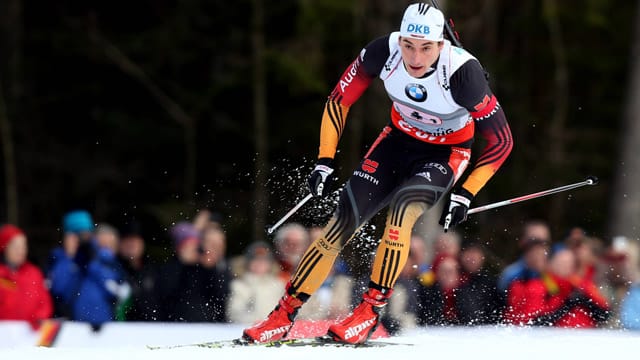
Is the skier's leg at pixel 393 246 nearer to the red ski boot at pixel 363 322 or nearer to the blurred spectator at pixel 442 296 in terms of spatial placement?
the red ski boot at pixel 363 322

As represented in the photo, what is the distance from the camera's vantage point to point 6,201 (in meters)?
14.5

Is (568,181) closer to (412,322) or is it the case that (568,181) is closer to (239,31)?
(239,31)

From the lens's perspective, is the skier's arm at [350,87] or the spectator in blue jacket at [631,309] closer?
the skier's arm at [350,87]

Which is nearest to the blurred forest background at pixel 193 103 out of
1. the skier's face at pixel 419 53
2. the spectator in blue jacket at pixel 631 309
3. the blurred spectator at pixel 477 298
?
the blurred spectator at pixel 477 298

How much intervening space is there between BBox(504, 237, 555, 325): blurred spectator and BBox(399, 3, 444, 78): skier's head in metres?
2.26

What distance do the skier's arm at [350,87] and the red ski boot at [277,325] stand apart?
30.7 inches

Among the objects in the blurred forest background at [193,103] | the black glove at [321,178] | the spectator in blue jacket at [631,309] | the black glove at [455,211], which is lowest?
the spectator in blue jacket at [631,309]

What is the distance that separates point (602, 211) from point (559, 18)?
287 centimetres

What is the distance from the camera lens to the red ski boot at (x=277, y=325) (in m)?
5.80

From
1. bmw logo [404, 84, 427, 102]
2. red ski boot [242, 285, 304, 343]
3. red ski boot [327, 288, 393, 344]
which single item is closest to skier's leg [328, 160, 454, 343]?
red ski boot [327, 288, 393, 344]

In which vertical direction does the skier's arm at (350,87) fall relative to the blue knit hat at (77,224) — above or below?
below

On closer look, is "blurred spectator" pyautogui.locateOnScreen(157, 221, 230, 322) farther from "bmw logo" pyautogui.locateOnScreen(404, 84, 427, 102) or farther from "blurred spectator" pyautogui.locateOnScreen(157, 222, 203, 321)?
"bmw logo" pyautogui.locateOnScreen(404, 84, 427, 102)

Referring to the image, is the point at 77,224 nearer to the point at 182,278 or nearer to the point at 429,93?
the point at 182,278

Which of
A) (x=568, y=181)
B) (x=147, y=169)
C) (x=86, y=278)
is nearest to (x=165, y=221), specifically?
(x=147, y=169)
